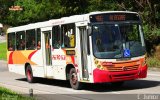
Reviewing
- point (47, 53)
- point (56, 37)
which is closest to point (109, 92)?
point (56, 37)

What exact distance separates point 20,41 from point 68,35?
636 cm

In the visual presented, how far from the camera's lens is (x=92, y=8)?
42.1 metres

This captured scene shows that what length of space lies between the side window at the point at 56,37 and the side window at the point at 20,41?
4.12m

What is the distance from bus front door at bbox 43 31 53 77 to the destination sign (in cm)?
390

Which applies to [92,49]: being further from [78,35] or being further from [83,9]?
[83,9]

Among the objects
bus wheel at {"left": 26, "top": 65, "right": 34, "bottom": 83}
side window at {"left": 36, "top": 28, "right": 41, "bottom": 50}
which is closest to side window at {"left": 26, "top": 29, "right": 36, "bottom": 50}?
side window at {"left": 36, "top": 28, "right": 41, "bottom": 50}

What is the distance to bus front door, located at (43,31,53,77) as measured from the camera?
21.6m

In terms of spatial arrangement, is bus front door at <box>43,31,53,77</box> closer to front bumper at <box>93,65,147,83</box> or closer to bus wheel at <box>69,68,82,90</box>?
bus wheel at <box>69,68,82,90</box>

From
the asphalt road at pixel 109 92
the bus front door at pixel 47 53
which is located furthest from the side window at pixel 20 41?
the asphalt road at pixel 109 92

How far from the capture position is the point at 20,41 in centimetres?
2547

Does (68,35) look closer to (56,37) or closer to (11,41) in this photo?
(56,37)

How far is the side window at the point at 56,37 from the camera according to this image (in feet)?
67.6

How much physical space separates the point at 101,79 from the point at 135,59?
1.45 m

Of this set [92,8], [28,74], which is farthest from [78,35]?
[92,8]
